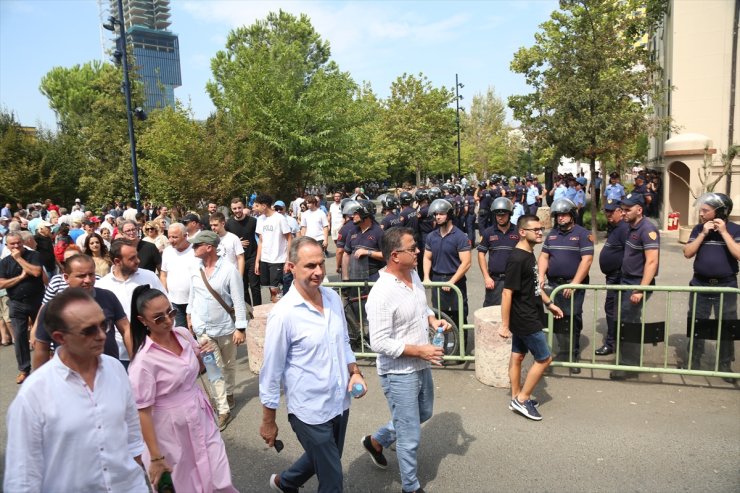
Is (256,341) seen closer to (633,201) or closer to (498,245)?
(498,245)

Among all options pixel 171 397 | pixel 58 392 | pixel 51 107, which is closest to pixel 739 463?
pixel 171 397

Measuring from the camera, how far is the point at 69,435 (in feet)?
7.38

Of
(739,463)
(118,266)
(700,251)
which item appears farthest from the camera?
(700,251)

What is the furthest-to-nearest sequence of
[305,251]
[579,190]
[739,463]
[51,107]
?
[51,107] → [579,190] → [739,463] → [305,251]

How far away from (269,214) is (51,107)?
191 ft

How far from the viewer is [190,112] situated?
2111 centimetres

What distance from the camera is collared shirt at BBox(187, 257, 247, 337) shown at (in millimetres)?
5047

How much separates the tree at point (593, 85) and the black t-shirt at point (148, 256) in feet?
38.9

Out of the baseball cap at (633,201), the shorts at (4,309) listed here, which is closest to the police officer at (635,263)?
the baseball cap at (633,201)

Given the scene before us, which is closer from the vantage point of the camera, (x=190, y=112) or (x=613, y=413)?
(x=613, y=413)

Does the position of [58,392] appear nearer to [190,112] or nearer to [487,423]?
[487,423]

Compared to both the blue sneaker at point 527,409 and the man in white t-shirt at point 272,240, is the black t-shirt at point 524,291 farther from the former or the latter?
the man in white t-shirt at point 272,240

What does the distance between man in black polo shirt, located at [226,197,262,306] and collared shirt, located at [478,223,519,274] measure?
3.77m

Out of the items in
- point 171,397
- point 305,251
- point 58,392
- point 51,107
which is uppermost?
point 51,107
